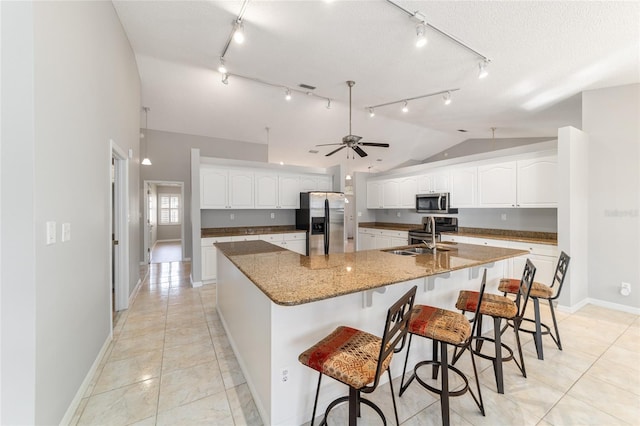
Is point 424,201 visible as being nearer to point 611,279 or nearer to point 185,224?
point 611,279

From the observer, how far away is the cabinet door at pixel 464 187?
4.79 meters

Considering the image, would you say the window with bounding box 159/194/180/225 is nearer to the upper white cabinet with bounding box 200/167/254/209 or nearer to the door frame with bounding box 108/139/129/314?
the upper white cabinet with bounding box 200/167/254/209

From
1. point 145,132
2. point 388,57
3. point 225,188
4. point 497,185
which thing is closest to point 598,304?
point 497,185

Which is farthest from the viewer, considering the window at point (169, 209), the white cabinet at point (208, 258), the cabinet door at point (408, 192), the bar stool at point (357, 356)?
the window at point (169, 209)

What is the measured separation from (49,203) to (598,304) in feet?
19.2

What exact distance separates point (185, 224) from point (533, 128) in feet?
26.5

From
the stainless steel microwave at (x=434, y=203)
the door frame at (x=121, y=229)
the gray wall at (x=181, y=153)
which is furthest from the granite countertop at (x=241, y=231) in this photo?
the stainless steel microwave at (x=434, y=203)

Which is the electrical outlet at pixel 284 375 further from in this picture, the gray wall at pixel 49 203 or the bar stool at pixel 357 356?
the gray wall at pixel 49 203

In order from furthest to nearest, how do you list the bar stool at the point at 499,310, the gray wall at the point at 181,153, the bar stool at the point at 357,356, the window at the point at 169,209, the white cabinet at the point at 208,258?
the window at the point at 169,209 → the gray wall at the point at 181,153 → the white cabinet at the point at 208,258 → the bar stool at the point at 499,310 → the bar stool at the point at 357,356

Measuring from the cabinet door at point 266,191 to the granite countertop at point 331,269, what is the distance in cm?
266

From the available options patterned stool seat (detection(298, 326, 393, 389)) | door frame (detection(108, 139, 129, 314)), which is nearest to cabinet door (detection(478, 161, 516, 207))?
patterned stool seat (detection(298, 326, 393, 389))

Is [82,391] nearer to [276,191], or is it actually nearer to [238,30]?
[238,30]

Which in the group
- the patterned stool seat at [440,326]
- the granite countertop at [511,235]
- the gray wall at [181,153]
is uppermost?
the gray wall at [181,153]

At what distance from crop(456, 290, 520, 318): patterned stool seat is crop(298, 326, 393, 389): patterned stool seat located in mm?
1008
